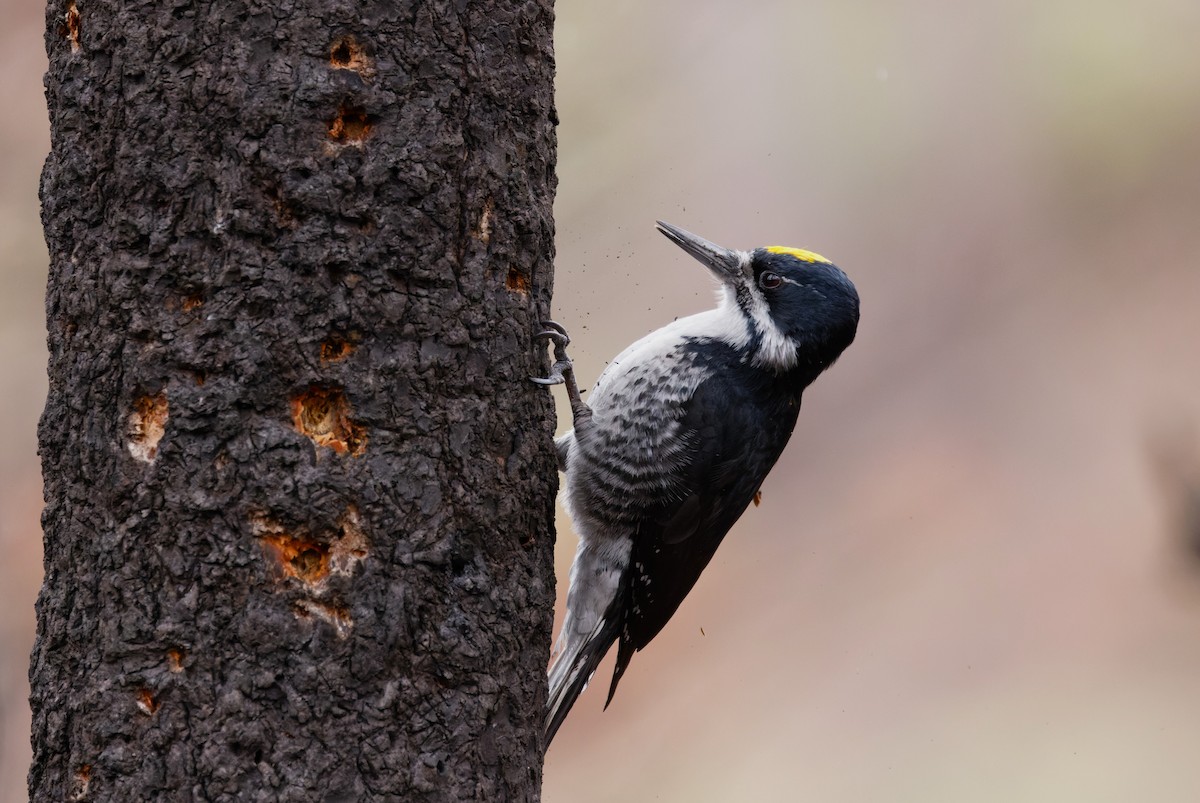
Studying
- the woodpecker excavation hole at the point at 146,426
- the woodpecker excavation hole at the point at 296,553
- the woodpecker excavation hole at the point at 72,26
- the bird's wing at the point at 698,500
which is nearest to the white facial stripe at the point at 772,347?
the bird's wing at the point at 698,500

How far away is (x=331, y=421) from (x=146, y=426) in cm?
31

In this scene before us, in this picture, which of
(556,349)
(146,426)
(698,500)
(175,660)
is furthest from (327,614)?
(698,500)

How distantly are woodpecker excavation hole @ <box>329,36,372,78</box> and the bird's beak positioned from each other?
5.52 ft

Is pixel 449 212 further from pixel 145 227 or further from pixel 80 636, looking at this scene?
pixel 80 636

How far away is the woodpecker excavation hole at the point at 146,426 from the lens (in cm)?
192

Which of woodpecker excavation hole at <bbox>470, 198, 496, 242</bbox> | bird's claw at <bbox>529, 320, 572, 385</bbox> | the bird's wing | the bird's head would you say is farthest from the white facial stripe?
woodpecker excavation hole at <bbox>470, 198, 496, 242</bbox>

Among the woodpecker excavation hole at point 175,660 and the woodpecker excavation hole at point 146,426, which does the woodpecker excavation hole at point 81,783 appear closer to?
the woodpecker excavation hole at point 175,660

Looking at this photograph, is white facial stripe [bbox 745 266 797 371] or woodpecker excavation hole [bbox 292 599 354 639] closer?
woodpecker excavation hole [bbox 292 599 354 639]

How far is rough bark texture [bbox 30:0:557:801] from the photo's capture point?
186 centimetres

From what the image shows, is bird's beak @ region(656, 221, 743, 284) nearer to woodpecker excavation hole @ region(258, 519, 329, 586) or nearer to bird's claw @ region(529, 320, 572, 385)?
bird's claw @ region(529, 320, 572, 385)

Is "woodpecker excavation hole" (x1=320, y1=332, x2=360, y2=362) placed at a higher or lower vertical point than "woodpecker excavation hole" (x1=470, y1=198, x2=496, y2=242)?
lower

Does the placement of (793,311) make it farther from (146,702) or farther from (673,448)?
(146,702)

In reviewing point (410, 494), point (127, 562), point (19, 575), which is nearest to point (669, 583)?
point (410, 494)

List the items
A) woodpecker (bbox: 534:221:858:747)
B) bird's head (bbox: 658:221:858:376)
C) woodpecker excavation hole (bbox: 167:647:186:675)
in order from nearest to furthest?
woodpecker excavation hole (bbox: 167:647:186:675) → woodpecker (bbox: 534:221:858:747) → bird's head (bbox: 658:221:858:376)
